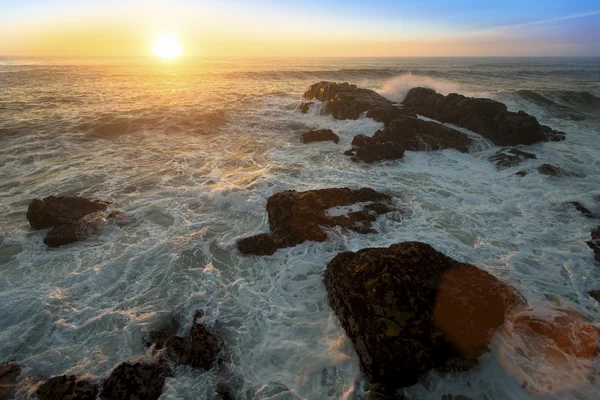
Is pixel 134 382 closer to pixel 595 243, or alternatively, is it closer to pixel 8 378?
pixel 8 378

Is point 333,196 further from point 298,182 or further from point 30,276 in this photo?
point 30,276

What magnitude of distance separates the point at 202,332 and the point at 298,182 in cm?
849

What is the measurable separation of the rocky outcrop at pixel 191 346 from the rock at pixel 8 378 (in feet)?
7.16

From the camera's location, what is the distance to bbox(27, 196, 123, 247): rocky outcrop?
9.67 metres

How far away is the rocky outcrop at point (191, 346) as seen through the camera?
6.05 meters

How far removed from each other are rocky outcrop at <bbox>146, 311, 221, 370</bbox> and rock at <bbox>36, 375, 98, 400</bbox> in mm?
1174

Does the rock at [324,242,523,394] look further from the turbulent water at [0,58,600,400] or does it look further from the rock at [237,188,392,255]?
the rock at [237,188,392,255]

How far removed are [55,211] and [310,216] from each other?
27.5 ft

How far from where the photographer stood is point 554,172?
14172 mm

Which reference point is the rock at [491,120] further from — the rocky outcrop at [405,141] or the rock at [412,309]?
the rock at [412,309]

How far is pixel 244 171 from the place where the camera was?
1531cm

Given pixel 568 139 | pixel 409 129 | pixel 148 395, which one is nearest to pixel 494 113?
pixel 568 139

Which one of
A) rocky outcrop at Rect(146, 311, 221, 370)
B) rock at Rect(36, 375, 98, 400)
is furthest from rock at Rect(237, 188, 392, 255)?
rock at Rect(36, 375, 98, 400)

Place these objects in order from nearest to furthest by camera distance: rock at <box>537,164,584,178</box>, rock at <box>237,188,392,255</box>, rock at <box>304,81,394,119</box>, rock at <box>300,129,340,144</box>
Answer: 1. rock at <box>237,188,392,255</box>
2. rock at <box>537,164,584,178</box>
3. rock at <box>300,129,340,144</box>
4. rock at <box>304,81,394,119</box>
